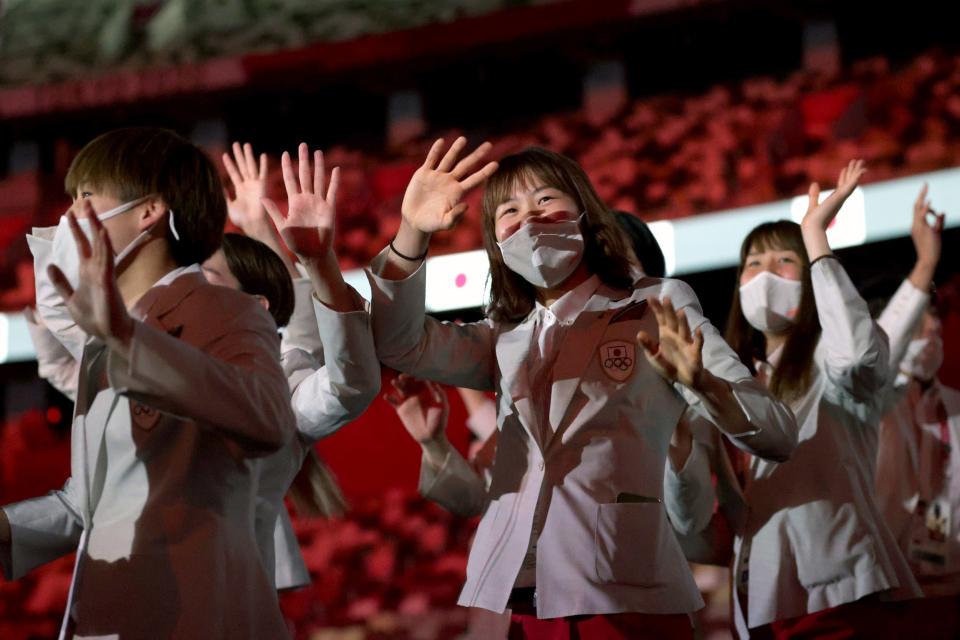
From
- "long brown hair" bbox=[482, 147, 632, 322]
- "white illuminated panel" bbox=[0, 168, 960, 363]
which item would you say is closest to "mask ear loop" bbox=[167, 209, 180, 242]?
"long brown hair" bbox=[482, 147, 632, 322]

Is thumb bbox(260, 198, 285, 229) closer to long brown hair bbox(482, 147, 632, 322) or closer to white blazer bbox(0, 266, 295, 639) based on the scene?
white blazer bbox(0, 266, 295, 639)

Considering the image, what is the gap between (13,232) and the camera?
8.90m

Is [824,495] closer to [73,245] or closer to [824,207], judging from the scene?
[824,207]

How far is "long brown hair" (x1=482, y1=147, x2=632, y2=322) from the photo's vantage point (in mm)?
2174

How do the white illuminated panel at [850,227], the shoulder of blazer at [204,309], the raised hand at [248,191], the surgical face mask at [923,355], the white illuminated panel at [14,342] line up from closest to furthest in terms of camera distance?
the shoulder of blazer at [204,309] → the raised hand at [248,191] → the surgical face mask at [923,355] → the white illuminated panel at [850,227] → the white illuminated panel at [14,342]

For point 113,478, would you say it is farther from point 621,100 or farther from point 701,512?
point 621,100

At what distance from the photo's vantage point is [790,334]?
2832 millimetres

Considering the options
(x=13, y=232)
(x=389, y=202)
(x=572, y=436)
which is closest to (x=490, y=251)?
(x=572, y=436)

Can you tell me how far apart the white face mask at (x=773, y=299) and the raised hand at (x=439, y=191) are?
1.05m

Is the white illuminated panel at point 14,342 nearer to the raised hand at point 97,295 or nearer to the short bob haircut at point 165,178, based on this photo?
the short bob haircut at point 165,178

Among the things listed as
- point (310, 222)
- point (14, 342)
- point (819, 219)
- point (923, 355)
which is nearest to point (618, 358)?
point (310, 222)

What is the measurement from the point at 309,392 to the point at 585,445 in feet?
1.87

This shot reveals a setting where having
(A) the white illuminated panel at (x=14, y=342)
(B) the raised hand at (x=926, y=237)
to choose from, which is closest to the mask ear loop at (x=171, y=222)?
(B) the raised hand at (x=926, y=237)

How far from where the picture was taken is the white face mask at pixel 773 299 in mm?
2822
